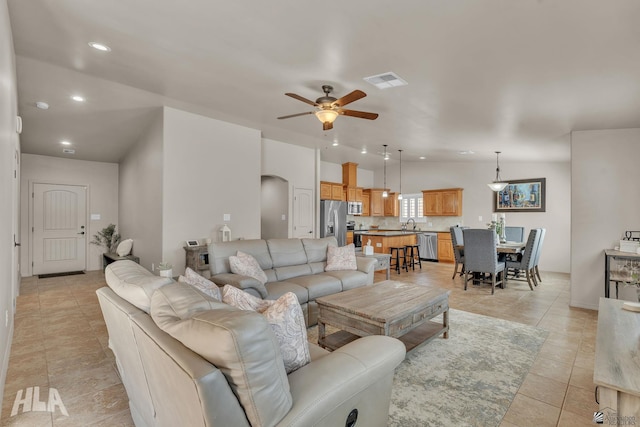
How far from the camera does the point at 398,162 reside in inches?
376

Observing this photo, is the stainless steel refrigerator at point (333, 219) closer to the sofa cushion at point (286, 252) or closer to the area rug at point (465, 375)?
the sofa cushion at point (286, 252)

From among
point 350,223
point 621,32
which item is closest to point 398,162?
point 350,223

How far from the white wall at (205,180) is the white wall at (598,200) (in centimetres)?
506

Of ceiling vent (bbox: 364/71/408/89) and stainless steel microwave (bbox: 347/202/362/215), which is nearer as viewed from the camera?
ceiling vent (bbox: 364/71/408/89)

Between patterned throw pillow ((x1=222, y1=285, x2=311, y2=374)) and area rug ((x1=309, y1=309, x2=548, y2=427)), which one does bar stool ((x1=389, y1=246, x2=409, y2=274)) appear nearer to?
area rug ((x1=309, y1=309, x2=548, y2=427))

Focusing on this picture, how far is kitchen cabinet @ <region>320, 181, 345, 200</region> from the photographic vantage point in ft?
27.3

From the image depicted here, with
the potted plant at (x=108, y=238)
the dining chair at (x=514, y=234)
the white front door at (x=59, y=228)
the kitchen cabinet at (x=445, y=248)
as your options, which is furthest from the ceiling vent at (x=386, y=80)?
the white front door at (x=59, y=228)

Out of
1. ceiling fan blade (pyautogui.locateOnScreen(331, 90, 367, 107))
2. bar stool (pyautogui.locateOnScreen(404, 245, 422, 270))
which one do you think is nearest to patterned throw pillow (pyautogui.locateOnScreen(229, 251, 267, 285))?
ceiling fan blade (pyautogui.locateOnScreen(331, 90, 367, 107))

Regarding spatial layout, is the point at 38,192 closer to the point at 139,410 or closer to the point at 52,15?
the point at 52,15

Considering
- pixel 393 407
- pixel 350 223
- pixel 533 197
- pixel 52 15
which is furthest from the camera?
pixel 350 223

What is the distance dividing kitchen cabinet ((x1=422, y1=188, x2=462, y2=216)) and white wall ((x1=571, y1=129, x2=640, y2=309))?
4206mm

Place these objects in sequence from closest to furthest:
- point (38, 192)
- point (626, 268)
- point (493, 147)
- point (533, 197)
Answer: point (626, 268), point (493, 147), point (38, 192), point (533, 197)

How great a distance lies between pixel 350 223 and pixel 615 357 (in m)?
7.95

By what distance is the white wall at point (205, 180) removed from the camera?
186 inches
